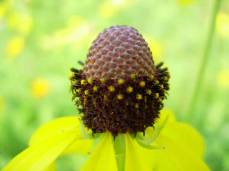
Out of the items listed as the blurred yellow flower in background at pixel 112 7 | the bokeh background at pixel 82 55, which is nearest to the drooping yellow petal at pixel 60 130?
the bokeh background at pixel 82 55

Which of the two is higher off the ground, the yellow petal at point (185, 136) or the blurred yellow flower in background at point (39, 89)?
the yellow petal at point (185, 136)

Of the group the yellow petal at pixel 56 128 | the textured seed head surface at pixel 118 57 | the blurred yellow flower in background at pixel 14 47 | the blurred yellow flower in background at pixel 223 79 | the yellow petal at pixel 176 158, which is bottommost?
the blurred yellow flower in background at pixel 223 79

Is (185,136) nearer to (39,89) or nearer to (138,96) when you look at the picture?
(138,96)

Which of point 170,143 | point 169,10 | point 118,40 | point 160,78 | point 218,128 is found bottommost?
point 218,128

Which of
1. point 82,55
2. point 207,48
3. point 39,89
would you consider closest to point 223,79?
point 82,55

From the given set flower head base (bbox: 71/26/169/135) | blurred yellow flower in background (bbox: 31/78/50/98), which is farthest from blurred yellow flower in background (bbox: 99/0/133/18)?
flower head base (bbox: 71/26/169/135)

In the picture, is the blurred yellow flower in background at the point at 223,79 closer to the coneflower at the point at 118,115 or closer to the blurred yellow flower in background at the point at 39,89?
the blurred yellow flower in background at the point at 39,89

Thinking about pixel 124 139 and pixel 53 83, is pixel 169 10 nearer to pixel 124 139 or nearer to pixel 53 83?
pixel 53 83

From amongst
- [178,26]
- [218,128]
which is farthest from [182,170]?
[178,26]
